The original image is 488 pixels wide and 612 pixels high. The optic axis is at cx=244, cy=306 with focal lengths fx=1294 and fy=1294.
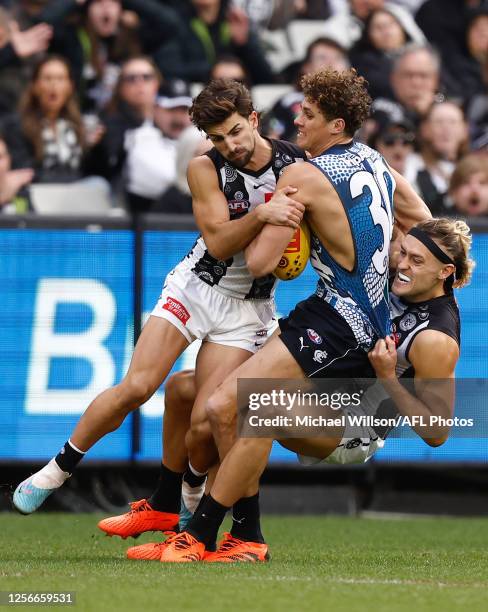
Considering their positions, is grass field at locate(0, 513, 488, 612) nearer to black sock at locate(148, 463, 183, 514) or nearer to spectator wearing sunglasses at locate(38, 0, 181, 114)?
black sock at locate(148, 463, 183, 514)

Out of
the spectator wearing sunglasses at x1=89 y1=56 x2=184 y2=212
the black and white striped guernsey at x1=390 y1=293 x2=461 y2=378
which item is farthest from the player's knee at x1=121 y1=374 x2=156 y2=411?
the spectator wearing sunglasses at x1=89 y1=56 x2=184 y2=212

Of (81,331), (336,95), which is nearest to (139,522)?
(336,95)

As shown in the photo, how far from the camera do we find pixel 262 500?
9.38m

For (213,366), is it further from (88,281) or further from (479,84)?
(479,84)

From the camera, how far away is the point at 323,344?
6016 mm

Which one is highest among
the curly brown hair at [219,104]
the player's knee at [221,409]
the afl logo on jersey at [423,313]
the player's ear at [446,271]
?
the curly brown hair at [219,104]

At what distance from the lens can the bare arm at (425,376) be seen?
5.99 m

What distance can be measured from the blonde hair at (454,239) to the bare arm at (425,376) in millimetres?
407

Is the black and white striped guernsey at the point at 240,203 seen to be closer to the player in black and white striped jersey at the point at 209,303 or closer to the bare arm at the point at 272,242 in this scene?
the player in black and white striped jersey at the point at 209,303

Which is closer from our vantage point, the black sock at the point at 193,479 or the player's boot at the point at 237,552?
the player's boot at the point at 237,552

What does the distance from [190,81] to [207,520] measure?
670 cm

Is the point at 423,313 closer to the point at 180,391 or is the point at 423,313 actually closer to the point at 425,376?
the point at 425,376

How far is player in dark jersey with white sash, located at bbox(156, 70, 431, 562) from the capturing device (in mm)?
5938

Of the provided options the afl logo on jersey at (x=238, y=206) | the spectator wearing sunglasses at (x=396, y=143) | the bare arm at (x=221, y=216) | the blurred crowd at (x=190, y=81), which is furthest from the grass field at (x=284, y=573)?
the spectator wearing sunglasses at (x=396, y=143)
